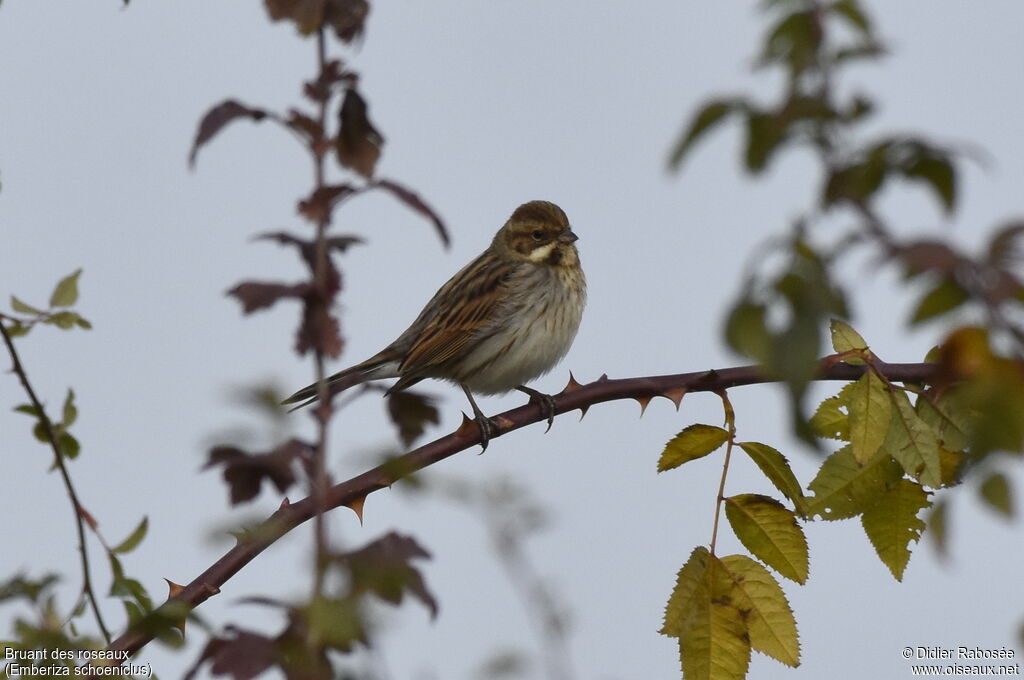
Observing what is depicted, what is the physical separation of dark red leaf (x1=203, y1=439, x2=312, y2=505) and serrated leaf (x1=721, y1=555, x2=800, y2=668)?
199cm

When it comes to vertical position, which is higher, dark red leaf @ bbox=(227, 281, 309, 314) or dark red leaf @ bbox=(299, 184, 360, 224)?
dark red leaf @ bbox=(299, 184, 360, 224)

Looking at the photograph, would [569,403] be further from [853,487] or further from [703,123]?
[703,123]

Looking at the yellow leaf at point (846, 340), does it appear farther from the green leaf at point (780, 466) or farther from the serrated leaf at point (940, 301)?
the serrated leaf at point (940, 301)

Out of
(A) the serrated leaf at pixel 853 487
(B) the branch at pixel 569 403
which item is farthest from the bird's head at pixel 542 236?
(A) the serrated leaf at pixel 853 487

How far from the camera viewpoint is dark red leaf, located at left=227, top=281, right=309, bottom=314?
2381 millimetres

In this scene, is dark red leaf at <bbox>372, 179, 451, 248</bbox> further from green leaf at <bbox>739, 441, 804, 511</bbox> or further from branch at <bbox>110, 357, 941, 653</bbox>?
green leaf at <bbox>739, 441, 804, 511</bbox>

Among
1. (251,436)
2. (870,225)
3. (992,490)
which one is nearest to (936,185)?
(870,225)

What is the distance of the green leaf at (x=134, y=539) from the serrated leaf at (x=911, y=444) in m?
2.28

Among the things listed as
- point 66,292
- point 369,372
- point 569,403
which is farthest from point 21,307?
point 369,372

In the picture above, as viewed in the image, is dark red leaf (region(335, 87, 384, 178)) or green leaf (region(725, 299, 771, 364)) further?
dark red leaf (region(335, 87, 384, 178))

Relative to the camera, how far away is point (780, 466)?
4129 millimetres

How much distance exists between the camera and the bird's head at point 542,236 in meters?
9.19

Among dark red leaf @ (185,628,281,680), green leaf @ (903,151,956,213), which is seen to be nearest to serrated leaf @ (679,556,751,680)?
dark red leaf @ (185,628,281,680)

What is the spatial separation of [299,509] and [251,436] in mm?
596
